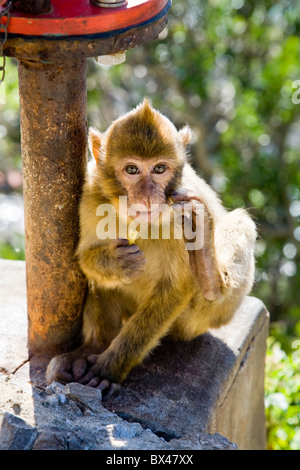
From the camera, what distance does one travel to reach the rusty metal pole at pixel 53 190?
9.32ft

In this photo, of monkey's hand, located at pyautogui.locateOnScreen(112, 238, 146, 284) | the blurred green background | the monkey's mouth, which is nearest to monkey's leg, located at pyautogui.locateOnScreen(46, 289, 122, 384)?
monkey's hand, located at pyautogui.locateOnScreen(112, 238, 146, 284)

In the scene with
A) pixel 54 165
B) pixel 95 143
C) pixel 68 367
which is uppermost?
pixel 95 143

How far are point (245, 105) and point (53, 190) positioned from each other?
3239 mm

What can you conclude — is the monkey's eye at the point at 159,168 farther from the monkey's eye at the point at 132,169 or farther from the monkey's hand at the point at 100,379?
the monkey's hand at the point at 100,379

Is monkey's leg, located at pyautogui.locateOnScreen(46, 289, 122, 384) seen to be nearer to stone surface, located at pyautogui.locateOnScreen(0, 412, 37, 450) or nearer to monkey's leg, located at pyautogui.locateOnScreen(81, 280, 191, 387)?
monkey's leg, located at pyautogui.locateOnScreen(81, 280, 191, 387)

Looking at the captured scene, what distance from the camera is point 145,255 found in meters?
3.13

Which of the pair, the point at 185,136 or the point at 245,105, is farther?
the point at 245,105

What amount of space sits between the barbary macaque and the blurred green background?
8.37 feet

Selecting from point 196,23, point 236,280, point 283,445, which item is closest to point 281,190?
point 196,23

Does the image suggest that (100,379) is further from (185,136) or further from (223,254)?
(185,136)

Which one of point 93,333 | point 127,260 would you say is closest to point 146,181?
point 127,260

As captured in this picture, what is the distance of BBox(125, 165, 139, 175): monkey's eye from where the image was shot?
287 cm

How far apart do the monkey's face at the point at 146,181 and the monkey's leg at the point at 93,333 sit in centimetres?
69

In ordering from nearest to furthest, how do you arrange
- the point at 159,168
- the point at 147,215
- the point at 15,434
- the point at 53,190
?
1. the point at 15,434
2. the point at 147,215
3. the point at 159,168
4. the point at 53,190
